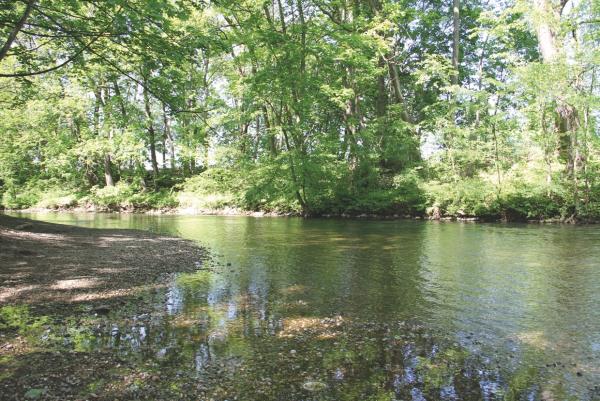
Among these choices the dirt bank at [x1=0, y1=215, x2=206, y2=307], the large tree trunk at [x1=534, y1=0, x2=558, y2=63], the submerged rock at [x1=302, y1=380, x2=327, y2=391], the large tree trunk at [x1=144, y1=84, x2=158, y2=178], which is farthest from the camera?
the large tree trunk at [x1=144, y1=84, x2=158, y2=178]

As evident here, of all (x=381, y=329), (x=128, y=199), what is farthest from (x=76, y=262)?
(x=128, y=199)

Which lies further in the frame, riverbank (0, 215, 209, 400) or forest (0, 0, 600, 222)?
forest (0, 0, 600, 222)

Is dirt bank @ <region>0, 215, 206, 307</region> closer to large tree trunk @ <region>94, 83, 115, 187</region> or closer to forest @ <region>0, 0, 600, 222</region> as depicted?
forest @ <region>0, 0, 600, 222</region>

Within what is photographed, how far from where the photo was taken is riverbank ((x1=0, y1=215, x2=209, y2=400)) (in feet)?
13.4

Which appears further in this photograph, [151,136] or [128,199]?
[151,136]

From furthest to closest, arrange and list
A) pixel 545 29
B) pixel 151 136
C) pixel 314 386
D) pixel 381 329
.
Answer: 1. pixel 151 136
2. pixel 545 29
3. pixel 381 329
4. pixel 314 386

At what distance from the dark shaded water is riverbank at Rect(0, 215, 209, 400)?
17.2 inches

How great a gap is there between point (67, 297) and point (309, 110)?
2290cm

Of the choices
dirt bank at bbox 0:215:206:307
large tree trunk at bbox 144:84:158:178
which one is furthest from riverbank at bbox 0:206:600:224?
dirt bank at bbox 0:215:206:307

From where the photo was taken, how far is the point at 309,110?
28.2 meters

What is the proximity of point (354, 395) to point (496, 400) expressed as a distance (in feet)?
4.13

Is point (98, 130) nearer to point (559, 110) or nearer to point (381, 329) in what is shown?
point (559, 110)

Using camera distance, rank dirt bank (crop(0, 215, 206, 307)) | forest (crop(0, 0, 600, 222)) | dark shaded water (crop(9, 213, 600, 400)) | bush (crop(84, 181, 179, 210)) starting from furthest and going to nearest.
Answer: bush (crop(84, 181, 179, 210)), forest (crop(0, 0, 600, 222)), dirt bank (crop(0, 215, 206, 307)), dark shaded water (crop(9, 213, 600, 400))

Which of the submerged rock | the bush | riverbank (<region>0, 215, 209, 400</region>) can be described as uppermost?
the bush
